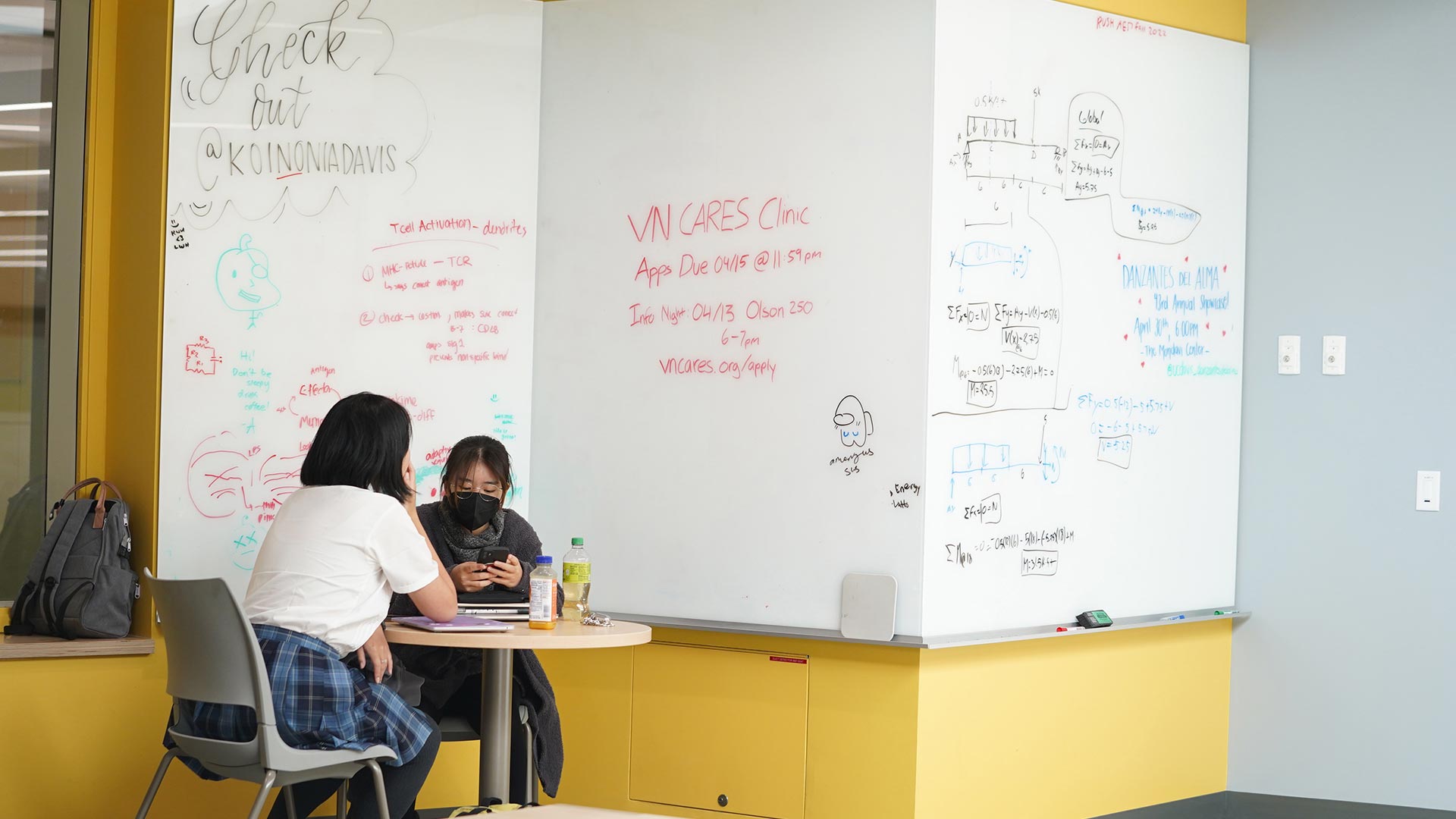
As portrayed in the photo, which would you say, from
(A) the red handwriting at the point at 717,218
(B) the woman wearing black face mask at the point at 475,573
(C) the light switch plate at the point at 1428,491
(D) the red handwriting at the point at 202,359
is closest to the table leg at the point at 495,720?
(B) the woman wearing black face mask at the point at 475,573

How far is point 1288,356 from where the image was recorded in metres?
4.52

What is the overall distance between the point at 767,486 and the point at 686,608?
0.47 meters

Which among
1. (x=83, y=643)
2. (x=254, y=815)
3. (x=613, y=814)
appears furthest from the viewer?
(x=83, y=643)

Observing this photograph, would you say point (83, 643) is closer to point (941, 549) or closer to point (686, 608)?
point (686, 608)

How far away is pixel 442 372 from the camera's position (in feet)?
13.7

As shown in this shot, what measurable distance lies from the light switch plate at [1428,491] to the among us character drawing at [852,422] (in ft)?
6.52

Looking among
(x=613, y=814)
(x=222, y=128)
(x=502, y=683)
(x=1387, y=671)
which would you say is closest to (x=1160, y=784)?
(x=1387, y=671)

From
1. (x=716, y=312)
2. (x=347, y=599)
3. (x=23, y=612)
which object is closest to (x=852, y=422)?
(x=716, y=312)

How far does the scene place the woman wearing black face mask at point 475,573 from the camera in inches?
140

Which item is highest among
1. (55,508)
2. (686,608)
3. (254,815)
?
(55,508)

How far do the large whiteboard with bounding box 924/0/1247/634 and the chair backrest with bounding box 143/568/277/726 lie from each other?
72.9 inches

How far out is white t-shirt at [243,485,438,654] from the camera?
286cm

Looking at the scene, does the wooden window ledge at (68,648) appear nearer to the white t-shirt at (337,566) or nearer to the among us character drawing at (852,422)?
the white t-shirt at (337,566)

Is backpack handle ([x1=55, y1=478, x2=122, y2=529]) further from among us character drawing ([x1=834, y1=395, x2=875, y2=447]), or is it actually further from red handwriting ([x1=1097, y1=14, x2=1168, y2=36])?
red handwriting ([x1=1097, y1=14, x2=1168, y2=36])
